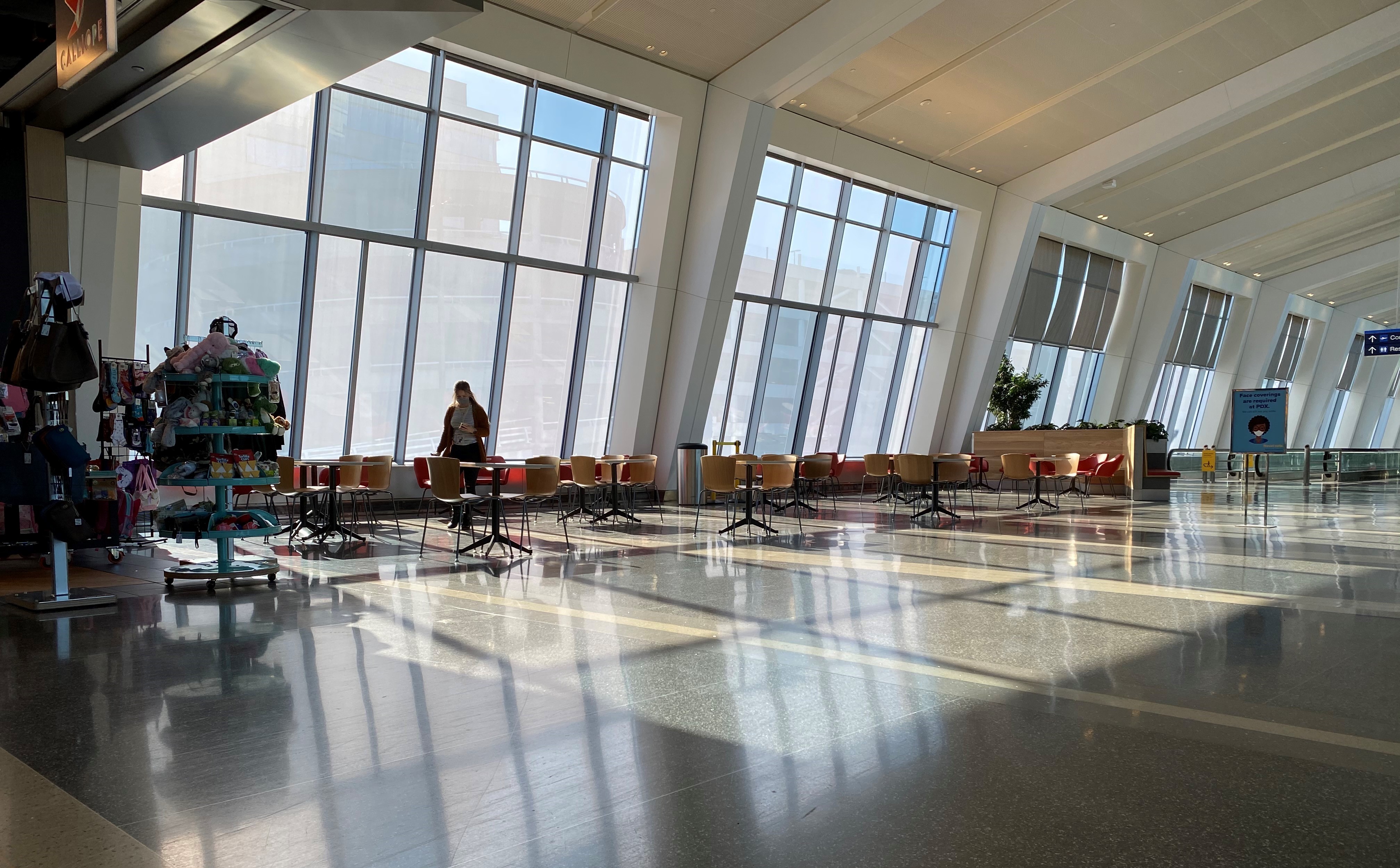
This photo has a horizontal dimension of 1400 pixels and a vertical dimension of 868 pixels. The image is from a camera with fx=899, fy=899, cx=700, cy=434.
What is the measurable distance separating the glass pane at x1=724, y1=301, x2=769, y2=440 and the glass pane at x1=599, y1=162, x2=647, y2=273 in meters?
2.66

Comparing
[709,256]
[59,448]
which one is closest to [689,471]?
[709,256]

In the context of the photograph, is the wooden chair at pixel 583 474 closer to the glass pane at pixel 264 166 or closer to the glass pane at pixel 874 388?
the glass pane at pixel 264 166

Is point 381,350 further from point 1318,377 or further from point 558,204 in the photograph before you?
point 1318,377

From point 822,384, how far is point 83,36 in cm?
1343

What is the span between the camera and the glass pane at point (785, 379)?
1588 cm

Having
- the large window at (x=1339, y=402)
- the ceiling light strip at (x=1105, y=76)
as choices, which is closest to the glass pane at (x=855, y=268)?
the ceiling light strip at (x=1105, y=76)

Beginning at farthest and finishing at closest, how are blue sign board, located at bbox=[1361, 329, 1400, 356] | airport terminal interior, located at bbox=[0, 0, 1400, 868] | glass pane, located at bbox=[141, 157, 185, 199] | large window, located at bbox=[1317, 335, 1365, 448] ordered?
large window, located at bbox=[1317, 335, 1365, 448] < blue sign board, located at bbox=[1361, 329, 1400, 356] < glass pane, located at bbox=[141, 157, 185, 199] < airport terminal interior, located at bbox=[0, 0, 1400, 868]

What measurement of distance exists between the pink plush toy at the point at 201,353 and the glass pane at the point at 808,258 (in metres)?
10.8

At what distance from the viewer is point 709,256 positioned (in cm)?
1289

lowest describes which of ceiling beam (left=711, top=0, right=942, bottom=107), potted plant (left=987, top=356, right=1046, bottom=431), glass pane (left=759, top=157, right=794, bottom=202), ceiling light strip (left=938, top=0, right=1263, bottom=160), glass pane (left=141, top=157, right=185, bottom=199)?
potted plant (left=987, top=356, right=1046, bottom=431)

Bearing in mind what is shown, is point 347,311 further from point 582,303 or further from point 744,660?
point 744,660

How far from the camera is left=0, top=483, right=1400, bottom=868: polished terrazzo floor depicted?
2.28 meters

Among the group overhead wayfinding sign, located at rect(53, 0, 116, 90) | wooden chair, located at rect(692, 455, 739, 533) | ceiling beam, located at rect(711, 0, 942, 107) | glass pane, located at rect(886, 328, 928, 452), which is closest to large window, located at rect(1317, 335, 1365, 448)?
glass pane, located at rect(886, 328, 928, 452)

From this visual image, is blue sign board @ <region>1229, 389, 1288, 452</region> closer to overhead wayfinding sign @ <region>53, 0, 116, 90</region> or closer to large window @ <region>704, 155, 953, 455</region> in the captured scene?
large window @ <region>704, 155, 953, 455</region>
